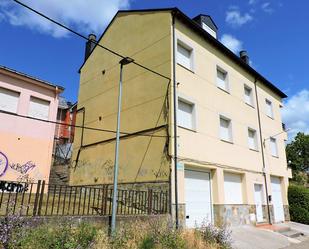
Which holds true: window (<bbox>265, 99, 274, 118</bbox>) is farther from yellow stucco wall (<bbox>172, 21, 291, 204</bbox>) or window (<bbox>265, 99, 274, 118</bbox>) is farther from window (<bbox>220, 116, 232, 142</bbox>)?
window (<bbox>220, 116, 232, 142</bbox>)

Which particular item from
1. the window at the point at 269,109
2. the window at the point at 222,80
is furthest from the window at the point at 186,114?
the window at the point at 269,109

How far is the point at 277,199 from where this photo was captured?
64.9ft

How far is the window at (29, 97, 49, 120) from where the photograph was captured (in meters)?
14.3

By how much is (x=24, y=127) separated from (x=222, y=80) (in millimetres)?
11030

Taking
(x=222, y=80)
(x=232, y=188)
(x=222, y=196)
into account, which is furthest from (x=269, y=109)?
(x=222, y=196)

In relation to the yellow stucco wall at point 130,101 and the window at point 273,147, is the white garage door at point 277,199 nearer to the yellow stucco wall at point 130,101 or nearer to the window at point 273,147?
the window at point 273,147

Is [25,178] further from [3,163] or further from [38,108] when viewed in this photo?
[38,108]

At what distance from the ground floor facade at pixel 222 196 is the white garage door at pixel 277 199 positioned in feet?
0.80

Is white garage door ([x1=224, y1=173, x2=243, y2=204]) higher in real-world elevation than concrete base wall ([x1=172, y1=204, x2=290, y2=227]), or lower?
higher

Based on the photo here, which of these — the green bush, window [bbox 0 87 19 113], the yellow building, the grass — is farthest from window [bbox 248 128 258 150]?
window [bbox 0 87 19 113]

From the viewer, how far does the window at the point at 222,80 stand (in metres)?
16.4

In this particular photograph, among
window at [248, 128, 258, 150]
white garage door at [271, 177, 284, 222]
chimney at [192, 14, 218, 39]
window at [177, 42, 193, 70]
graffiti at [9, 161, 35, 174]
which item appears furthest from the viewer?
white garage door at [271, 177, 284, 222]

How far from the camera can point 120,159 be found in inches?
550

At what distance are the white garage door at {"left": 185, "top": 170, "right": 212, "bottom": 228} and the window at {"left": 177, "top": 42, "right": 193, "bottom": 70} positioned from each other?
5246 millimetres
